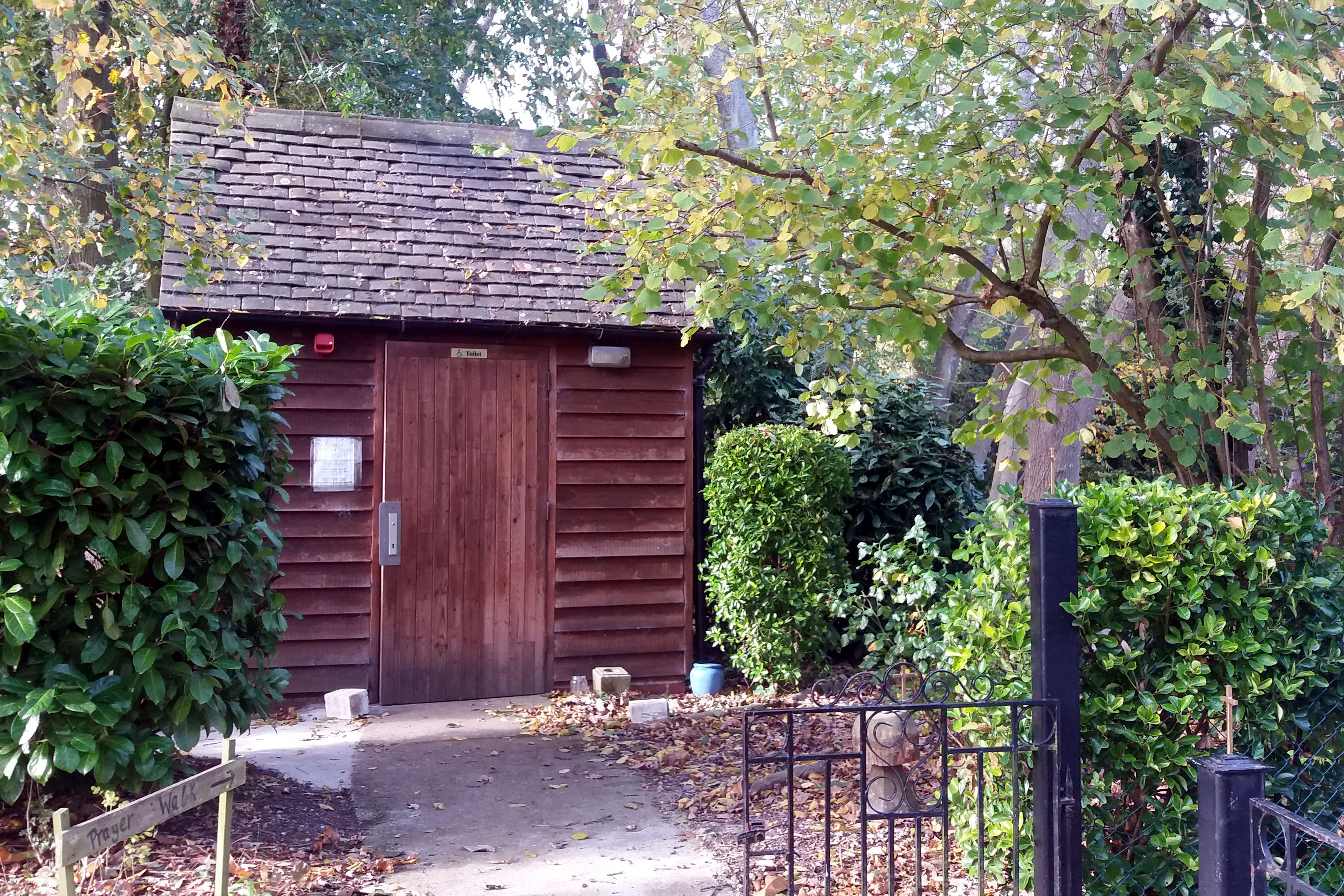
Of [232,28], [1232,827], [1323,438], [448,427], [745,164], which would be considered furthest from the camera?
[232,28]

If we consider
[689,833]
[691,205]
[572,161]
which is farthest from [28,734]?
[572,161]

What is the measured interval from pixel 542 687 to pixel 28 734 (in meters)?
4.50

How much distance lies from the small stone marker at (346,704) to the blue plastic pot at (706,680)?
263 cm

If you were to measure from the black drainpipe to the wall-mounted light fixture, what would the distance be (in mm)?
824

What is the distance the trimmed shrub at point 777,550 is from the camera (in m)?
7.85

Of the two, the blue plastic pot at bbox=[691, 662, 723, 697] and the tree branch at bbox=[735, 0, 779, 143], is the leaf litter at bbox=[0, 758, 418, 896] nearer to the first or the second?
the blue plastic pot at bbox=[691, 662, 723, 697]

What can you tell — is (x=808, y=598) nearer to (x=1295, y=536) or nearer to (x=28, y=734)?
(x=1295, y=536)

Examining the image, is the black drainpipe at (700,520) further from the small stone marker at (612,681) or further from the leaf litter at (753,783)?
the small stone marker at (612,681)

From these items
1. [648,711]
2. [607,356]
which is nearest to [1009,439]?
[607,356]

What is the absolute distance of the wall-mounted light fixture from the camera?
26.7 ft

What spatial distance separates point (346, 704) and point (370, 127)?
5.12m

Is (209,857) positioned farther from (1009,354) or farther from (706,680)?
(706,680)

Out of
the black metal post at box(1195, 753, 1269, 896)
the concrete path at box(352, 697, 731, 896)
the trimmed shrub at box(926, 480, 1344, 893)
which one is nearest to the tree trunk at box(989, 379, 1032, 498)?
the concrete path at box(352, 697, 731, 896)

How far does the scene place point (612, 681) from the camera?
7891 millimetres
